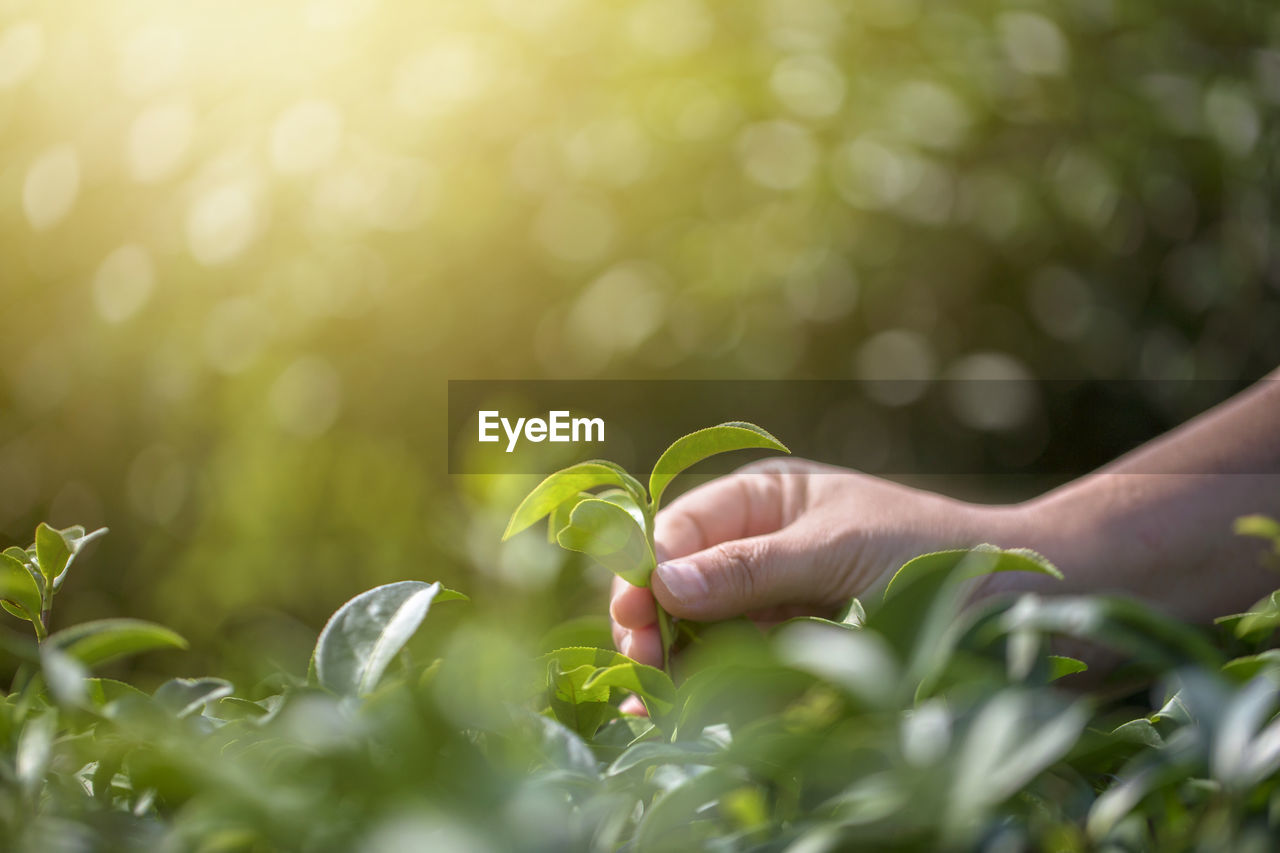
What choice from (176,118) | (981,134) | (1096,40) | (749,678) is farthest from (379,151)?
(749,678)

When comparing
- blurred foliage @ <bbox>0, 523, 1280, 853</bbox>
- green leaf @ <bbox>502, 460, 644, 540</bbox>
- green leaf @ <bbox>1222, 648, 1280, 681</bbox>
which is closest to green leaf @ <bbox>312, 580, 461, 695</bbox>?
blurred foliage @ <bbox>0, 523, 1280, 853</bbox>

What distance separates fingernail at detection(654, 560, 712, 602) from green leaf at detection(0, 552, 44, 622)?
0.29 metres

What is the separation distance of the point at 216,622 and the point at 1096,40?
5.37 feet

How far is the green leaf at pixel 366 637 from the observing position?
1.14ft

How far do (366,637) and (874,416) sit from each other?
1440 millimetres

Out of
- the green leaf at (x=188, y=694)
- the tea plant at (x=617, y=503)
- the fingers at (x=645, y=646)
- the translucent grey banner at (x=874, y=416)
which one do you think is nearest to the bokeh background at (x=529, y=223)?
the translucent grey banner at (x=874, y=416)

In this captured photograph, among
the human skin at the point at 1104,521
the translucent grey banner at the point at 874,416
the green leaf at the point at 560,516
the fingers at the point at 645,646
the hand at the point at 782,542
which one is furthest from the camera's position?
the translucent grey banner at the point at 874,416

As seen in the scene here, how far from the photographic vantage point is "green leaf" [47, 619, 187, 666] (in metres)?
0.34

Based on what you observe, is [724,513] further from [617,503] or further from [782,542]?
[617,503]

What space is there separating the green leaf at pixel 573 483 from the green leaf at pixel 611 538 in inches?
0.6

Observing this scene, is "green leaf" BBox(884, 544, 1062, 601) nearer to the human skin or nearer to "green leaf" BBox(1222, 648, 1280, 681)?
"green leaf" BBox(1222, 648, 1280, 681)

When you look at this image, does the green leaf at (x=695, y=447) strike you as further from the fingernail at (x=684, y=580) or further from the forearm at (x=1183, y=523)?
the forearm at (x=1183, y=523)

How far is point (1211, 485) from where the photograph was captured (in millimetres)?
913

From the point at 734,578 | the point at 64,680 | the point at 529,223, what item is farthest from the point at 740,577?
the point at 529,223
